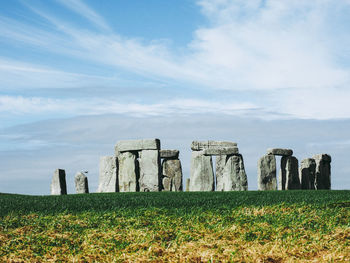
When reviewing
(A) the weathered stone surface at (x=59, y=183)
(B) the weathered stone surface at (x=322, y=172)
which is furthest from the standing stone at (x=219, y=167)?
(A) the weathered stone surface at (x=59, y=183)

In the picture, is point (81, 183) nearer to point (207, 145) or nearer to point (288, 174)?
point (207, 145)

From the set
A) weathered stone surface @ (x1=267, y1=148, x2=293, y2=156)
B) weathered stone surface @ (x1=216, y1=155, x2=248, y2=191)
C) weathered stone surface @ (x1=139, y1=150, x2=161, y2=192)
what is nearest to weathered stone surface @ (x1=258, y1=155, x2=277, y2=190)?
weathered stone surface @ (x1=267, y1=148, x2=293, y2=156)

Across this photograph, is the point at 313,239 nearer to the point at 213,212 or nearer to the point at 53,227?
the point at 213,212

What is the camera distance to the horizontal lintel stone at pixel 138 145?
771 inches

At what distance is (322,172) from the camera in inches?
911

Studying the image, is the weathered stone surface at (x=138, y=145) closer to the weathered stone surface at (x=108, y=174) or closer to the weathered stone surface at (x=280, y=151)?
the weathered stone surface at (x=108, y=174)

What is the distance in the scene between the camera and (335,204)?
10586mm

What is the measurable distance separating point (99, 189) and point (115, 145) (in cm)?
203

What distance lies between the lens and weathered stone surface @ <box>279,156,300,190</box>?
20.7m

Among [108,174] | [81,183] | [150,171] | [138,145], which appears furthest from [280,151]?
[81,183]

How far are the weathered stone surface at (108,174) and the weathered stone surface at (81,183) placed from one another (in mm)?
640

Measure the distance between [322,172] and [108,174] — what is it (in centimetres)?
1059

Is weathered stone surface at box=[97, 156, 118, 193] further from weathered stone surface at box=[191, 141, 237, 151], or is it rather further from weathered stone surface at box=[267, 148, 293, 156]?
A: weathered stone surface at box=[267, 148, 293, 156]

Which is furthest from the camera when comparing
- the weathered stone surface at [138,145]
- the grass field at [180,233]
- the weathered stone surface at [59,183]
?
the weathered stone surface at [59,183]
